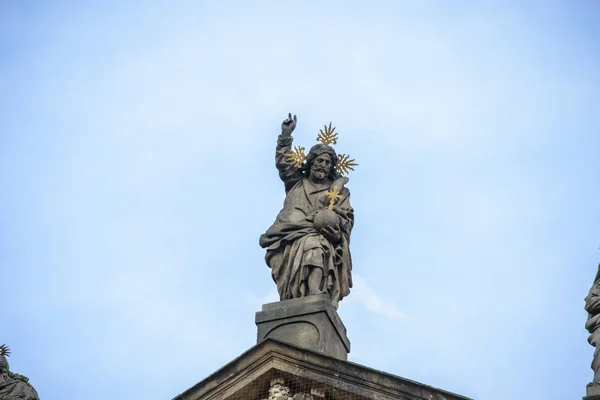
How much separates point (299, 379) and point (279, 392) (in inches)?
13.1

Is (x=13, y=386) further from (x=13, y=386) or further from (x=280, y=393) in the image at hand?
(x=280, y=393)

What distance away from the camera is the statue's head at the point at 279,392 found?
1941cm

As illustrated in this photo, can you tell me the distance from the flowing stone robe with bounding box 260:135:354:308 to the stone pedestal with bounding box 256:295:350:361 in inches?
16.4

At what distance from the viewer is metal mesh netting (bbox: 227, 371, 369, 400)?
1930 cm

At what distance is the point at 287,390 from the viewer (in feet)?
63.9

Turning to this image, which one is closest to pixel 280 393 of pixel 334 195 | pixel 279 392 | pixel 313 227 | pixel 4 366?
pixel 279 392

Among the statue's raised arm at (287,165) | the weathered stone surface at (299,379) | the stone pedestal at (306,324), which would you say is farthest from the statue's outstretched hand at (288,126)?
the weathered stone surface at (299,379)

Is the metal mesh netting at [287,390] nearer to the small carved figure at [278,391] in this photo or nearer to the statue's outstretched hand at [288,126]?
the small carved figure at [278,391]

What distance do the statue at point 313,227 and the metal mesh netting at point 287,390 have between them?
7.24 ft

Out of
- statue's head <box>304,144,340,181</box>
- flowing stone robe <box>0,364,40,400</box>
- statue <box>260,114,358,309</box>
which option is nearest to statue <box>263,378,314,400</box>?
statue <box>260,114,358,309</box>

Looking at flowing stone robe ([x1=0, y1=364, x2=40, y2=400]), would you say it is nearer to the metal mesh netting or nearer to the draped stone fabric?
the draped stone fabric

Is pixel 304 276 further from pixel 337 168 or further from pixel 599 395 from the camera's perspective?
pixel 599 395

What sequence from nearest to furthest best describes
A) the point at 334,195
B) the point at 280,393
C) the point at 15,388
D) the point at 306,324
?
the point at 280,393, the point at 306,324, the point at 15,388, the point at 334,195

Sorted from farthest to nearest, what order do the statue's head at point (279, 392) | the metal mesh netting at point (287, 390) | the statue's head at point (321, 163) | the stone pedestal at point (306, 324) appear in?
the statue's head at point (321, 163) → the stone pedestal at point (306, 324) → the statue's head at point (279, 392) → the metal mesh netting at point (287, 390)
